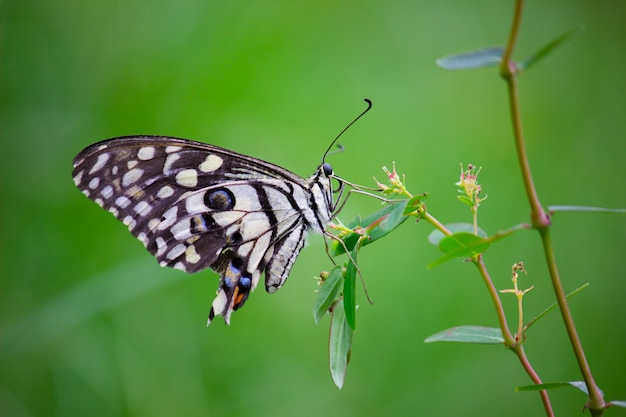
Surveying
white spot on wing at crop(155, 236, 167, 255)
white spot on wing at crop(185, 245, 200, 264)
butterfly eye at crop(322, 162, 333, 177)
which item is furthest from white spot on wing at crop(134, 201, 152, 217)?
butterfly eye at crop(322, 162, 333, 177)

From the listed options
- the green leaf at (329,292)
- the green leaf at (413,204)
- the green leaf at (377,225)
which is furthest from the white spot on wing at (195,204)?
the green leaf at (413,204)

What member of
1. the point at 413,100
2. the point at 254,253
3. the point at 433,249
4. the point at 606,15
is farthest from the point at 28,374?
the point at 606,15

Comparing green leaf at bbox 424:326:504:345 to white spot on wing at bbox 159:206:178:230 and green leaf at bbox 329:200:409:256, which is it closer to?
green leaf at bbox 329:200:409:256

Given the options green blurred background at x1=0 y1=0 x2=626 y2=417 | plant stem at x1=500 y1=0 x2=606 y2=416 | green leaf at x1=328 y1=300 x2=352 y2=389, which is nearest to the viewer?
plant stem at x1=500 y1=0 x2=606 y2=416

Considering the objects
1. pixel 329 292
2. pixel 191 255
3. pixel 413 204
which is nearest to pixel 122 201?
pixel 191 255

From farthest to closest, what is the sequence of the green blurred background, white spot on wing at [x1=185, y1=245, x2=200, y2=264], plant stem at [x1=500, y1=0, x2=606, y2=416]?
the green blurred background < white spot on wing at [x1=185, y1=245, x2=200, y2=264] < plant stem at [x1=500, y1=0, x2=606, y2=416]

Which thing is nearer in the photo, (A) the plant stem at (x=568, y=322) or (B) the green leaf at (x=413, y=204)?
(A) the plant stem at (x=568, y=322)

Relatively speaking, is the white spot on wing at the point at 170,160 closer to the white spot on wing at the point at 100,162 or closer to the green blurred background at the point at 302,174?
the white spot on wing at the point at 100,162

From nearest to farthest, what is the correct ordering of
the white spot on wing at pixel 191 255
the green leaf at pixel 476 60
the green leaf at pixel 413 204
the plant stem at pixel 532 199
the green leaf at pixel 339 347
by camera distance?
1. the plant stem at pixel 532 199
2. the green leaf at pixel 476 60
3. the green leaf at pixel 413 204
4. the green leaf at pixel 339 347
5. the white spot on wing at pixel 191 255
